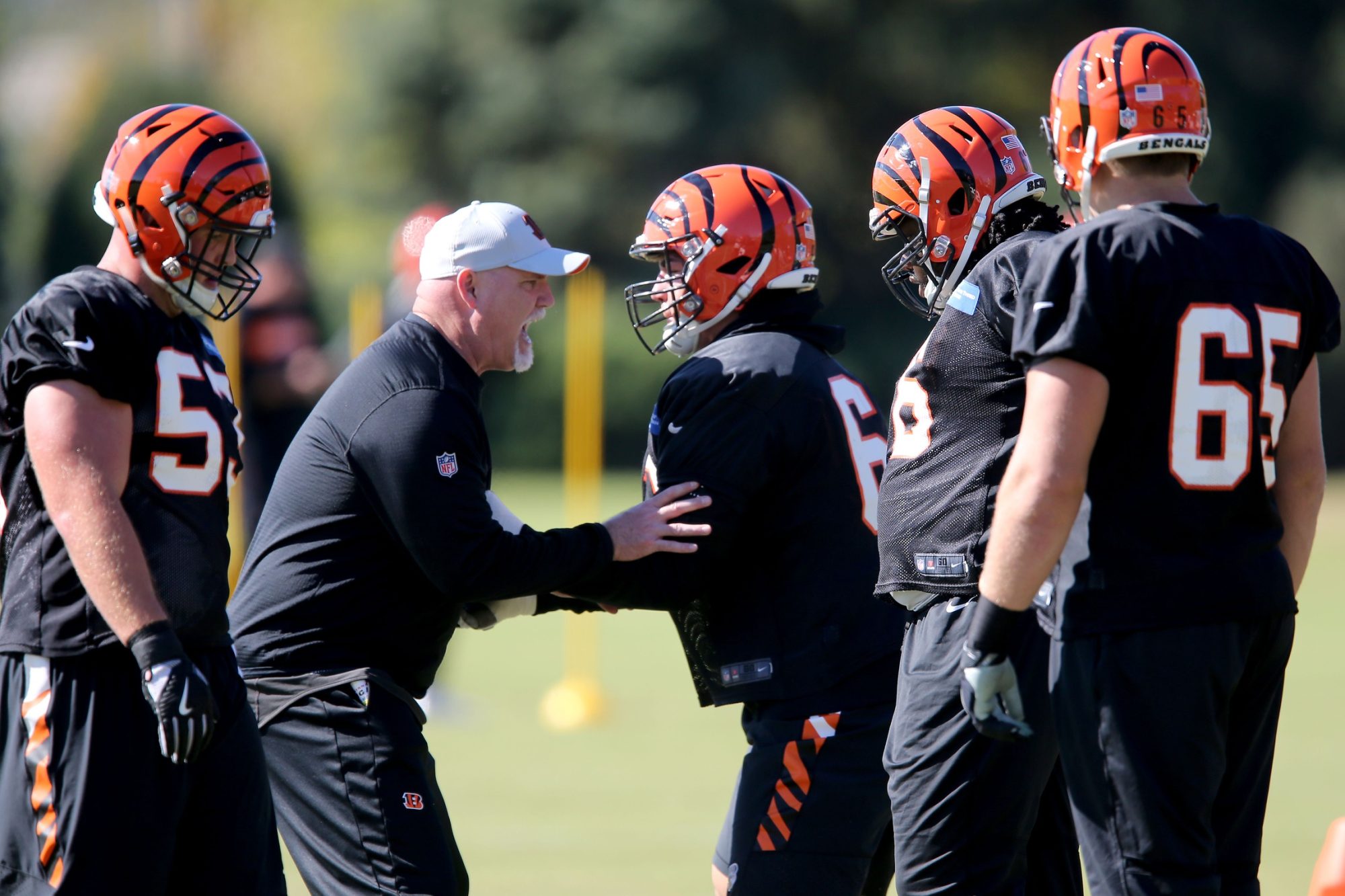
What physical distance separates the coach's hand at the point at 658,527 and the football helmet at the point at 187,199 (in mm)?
1166

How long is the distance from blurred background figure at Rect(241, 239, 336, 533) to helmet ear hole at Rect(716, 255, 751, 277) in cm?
575

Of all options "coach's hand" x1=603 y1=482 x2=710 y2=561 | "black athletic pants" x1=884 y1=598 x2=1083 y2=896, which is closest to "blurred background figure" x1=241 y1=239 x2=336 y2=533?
"coach's hand" x1=603 y1=482 x2=710 y2=561

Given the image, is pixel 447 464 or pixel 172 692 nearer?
pixel 172 692

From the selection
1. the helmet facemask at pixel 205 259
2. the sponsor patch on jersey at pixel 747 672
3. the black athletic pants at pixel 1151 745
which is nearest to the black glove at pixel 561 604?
the sponsor patch on jersey at pixel 747 672

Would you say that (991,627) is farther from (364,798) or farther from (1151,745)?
(364,798)

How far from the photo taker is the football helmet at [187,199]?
4.00m

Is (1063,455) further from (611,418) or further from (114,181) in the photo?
(611,418)

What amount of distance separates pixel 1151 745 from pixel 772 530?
4.40 feet

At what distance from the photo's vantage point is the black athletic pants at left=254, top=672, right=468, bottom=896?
4055mm

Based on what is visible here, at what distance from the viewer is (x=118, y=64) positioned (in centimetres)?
3195

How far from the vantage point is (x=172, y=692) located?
3660mm

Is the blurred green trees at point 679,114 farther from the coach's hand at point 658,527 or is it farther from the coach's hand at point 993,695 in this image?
the coach's hand at point 993,695

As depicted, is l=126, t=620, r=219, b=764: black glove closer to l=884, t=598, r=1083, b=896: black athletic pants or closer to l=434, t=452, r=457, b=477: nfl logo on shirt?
l=434, t=452, r=457, b=477: nfl logo on shirt

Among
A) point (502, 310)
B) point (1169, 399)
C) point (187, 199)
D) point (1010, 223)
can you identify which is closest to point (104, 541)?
point (187, 199)
